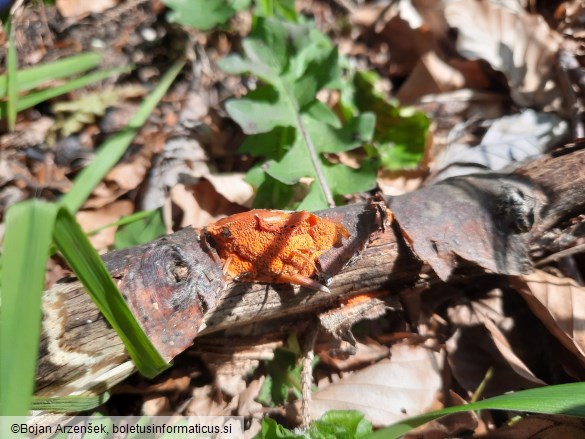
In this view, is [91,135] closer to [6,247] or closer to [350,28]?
[350,28]

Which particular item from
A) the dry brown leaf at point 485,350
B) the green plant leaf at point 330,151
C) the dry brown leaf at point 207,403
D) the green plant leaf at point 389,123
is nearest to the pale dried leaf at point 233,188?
the green plant leaf at point 330,151

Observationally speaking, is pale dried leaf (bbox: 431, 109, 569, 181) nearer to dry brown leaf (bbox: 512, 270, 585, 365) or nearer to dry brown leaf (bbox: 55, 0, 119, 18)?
dry brown leaf (bbox: 512, 270, 585, 365)

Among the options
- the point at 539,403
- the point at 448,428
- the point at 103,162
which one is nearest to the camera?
the point at 539,403

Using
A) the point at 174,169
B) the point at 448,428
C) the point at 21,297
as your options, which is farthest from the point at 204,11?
the point at 448,428

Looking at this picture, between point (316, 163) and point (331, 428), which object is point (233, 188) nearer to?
point (316, 163)

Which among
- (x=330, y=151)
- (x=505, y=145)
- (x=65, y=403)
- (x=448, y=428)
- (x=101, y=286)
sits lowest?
(x=448, y=428)

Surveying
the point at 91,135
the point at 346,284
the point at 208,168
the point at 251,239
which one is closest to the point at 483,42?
the point at 208,168

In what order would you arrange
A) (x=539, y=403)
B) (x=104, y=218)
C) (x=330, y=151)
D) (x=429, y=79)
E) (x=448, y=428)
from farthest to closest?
(x=429, y=79) < (x=104, y=218) < (x=330, y=151) < (x=448, y=428) < (x=539, y=403)
